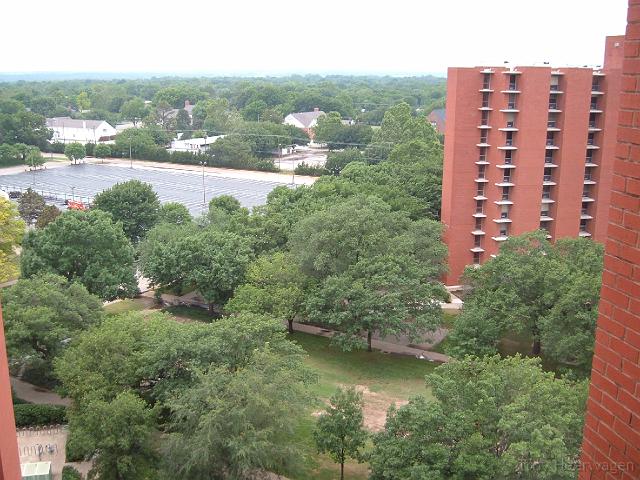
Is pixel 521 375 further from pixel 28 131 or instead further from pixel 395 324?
pixel 28 131

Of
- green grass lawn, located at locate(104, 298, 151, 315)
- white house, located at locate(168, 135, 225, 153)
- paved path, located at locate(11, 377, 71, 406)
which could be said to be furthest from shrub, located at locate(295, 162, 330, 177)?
paved path, located at locate(11, 377, 71, 406)

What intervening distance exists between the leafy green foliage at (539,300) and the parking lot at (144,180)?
31954 millimetres

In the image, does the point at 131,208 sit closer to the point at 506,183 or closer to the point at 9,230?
the point at 9,230

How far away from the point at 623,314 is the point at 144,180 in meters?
67.4

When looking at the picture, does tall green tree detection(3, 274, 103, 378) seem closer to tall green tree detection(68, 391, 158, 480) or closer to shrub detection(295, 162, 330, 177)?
tall green tree detection(68, 391, 158, 480)

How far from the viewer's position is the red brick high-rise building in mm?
33312

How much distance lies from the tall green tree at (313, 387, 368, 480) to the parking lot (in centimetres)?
3801

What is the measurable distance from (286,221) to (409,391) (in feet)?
42.6

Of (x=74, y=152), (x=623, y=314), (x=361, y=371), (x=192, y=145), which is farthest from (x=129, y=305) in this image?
(x=192, y=145)

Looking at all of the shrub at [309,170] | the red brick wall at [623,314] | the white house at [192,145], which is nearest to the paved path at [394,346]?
the red brick wall at [623,314]

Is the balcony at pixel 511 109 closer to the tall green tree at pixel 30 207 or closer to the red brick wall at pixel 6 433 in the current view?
the red brick wall at pixel 6 433

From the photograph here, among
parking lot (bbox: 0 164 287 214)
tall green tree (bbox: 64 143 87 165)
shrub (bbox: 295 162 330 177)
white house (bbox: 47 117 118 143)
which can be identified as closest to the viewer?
parking lot (bbox: 0 164 287 214)

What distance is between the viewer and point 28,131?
8550 centimetres

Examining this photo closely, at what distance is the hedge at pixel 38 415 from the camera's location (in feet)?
70.7
